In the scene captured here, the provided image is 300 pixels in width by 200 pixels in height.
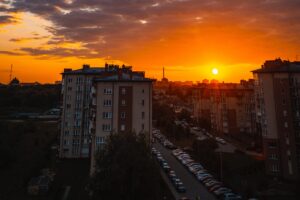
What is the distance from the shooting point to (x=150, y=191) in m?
21.5

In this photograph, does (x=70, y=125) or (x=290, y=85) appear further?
(x=70, y=125)

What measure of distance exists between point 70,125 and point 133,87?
62.1ft

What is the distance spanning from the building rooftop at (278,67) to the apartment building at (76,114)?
92.7ft

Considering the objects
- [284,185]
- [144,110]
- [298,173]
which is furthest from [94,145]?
[298,173]

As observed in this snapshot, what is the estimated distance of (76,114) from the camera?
158 feet

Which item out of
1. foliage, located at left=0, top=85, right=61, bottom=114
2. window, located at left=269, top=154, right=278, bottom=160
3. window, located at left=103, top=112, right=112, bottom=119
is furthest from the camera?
foliage, located at left=0, top=85, right=61, bottom=114

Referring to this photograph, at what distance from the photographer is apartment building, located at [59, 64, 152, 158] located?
155ft

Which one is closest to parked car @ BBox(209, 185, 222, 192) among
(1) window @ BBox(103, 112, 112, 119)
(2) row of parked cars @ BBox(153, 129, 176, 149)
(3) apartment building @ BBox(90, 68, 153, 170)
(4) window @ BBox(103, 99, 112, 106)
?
(3) apartment building @ BBox(90, 68, 153, 170)

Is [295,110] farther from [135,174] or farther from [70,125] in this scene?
[70,125]

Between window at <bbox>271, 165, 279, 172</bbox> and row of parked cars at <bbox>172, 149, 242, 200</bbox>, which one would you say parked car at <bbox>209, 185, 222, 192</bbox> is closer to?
row of parked cars at <bbox>172, 149, 242, 200</bbox>

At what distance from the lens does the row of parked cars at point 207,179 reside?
2975cm

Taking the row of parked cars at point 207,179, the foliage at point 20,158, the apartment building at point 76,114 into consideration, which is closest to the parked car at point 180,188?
the row of parked cars at point 207,179

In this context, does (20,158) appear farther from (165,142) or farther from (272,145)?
(272,145)

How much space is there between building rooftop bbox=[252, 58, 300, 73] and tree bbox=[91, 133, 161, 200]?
89.1 ft
